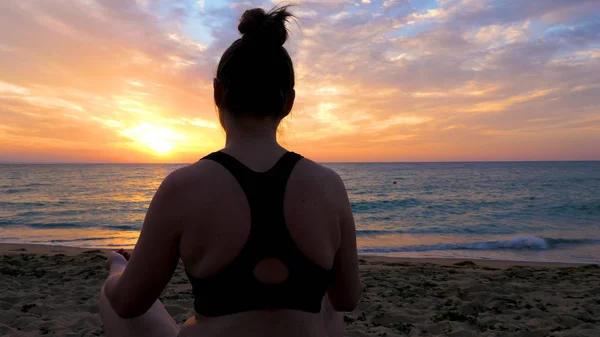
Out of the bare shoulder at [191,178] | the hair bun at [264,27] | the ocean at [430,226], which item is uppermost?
the hair bun at [264,27]

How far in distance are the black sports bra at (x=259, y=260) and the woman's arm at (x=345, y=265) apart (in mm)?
188

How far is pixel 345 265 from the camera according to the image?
1.44 meters

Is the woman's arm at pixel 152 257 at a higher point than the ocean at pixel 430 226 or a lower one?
higher

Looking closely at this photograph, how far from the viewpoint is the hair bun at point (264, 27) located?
4.25 ft

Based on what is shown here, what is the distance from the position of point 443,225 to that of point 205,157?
57.5 feet

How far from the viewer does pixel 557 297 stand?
17.7 feet

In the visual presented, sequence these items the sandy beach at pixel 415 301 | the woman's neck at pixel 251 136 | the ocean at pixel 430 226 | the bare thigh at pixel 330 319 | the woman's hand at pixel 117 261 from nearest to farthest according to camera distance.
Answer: the woman's neck at pixel 251 136 → the bare thigh at pixel 330 319 → the woman's hand at pixel 117 261 → the sandy beach at pixel 415 301 → the ocean at pixel 430 226

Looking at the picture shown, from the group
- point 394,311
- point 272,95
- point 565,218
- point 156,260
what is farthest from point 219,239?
point 565,218

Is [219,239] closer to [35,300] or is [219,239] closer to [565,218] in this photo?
[35,300]

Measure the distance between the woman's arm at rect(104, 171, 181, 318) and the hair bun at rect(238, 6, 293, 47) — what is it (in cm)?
50

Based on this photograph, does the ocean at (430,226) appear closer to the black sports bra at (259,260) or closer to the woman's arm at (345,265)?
the woman's arm at (345,265)

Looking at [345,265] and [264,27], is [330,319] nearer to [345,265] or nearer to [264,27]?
[345,265]

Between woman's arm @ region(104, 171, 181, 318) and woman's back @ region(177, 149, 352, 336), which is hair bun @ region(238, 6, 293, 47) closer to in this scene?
woman's back @ region(177, 149, 352, 336)

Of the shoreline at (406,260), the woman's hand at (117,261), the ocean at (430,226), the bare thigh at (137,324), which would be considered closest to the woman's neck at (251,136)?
the bare thigh at (137,324)
